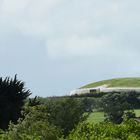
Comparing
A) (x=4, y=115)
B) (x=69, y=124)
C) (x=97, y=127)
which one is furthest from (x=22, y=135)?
(x=4, y=115)

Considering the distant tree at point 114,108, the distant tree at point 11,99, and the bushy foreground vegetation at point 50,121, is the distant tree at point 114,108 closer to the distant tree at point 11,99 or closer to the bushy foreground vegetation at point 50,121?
the bushy foreground vegetation at point 50,121

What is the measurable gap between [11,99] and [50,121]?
16974 millimetres

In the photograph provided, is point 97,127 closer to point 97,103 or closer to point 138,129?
point 138,129

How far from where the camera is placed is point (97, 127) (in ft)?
137

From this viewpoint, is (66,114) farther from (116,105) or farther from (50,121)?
(116,105)

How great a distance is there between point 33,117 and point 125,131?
10.4m

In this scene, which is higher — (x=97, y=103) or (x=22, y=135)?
(x=97, y=103)

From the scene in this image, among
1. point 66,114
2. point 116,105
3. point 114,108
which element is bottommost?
point 66,114

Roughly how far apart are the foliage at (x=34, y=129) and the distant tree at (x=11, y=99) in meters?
21.2

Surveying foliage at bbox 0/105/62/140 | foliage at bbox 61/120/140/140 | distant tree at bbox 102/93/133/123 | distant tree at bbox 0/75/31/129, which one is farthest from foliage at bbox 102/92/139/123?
foliage at bbox 61/120/140/140

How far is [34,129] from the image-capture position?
46375 millimetres

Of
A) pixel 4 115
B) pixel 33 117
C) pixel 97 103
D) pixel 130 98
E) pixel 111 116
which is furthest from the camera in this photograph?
pixel 130 98

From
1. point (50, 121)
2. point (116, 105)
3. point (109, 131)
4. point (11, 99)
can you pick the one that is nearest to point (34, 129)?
point (109, 131)

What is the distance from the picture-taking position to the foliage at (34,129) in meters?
45.3
